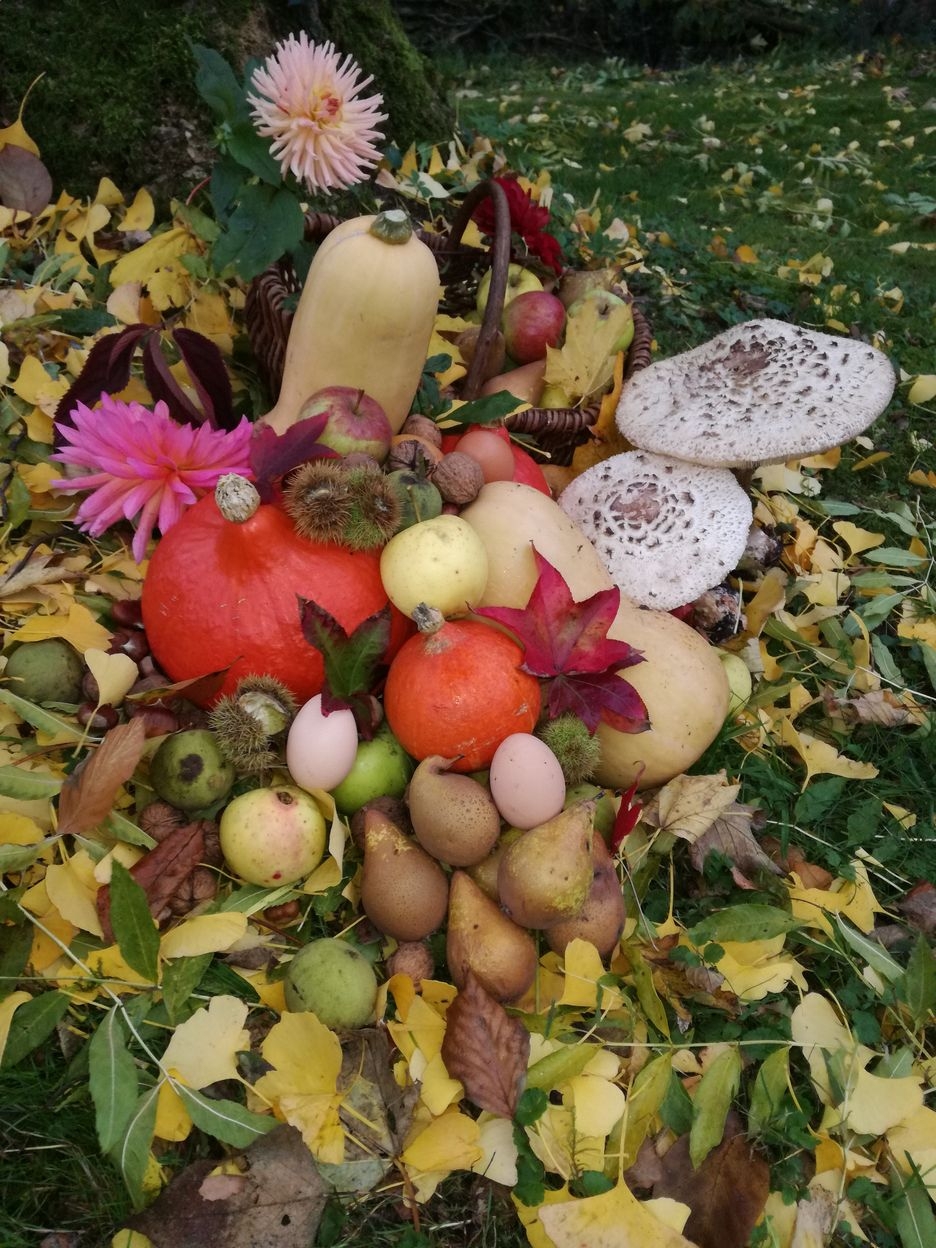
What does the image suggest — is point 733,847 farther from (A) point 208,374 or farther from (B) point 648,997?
(A) point 208,374

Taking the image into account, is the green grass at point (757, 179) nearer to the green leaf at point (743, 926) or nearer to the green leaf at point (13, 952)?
the green leaf at point (743, 926)

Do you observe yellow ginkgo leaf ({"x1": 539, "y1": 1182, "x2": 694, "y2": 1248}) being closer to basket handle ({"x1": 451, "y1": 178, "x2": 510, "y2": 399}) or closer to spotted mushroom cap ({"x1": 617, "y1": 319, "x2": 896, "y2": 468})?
spotted mushroom cap ({"x1": 617, "y1": 319, "x2": 896, "y2": 468})

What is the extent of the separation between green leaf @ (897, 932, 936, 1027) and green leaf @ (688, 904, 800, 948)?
22cm

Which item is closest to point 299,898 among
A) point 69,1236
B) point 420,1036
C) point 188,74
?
point 420,1036

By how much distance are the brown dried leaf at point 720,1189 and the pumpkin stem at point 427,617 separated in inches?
36.9

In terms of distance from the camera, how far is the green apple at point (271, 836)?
1544mm

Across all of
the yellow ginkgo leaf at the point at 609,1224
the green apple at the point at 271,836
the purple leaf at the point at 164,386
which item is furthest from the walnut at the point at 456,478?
the yellow ginkgo leaf at the point at 609,1224

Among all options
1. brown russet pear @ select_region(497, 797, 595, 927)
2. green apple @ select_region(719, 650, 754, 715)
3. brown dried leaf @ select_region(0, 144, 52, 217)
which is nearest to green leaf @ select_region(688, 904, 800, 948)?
brown russet pear @ select_region(497, 797, 595, 927)

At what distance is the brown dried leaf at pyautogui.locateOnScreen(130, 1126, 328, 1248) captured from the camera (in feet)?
4.13

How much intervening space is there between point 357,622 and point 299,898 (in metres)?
0.53

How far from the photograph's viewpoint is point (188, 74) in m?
2.68

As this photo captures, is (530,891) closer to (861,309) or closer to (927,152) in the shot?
(861,309)

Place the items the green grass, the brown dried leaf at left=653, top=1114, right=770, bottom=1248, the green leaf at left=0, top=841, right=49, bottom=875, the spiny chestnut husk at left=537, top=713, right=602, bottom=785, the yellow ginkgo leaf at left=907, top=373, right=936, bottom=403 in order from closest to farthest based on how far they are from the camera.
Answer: the brown dried leaf at left=653, top=1114, right=770, bottom=1248 < the green leaf at left=0, top=841, right=49, bottom=875 < the spiny chestnut husk at left=537, top=713, right=602, bottom=785 < the yellow ginkgo leaf at left=907, top=373, right=936, bottom=403 < the green grass

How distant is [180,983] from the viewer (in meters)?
1.45
